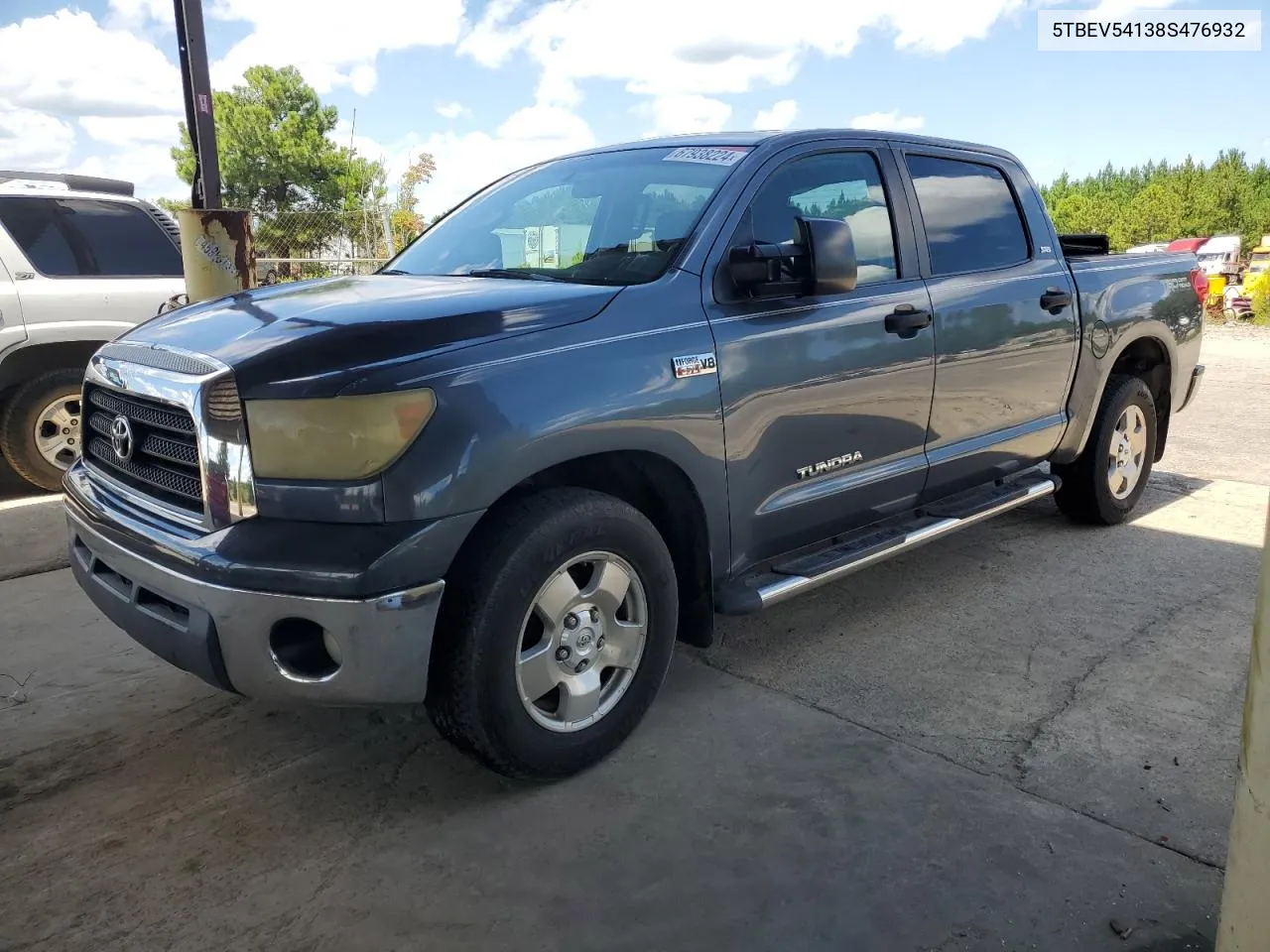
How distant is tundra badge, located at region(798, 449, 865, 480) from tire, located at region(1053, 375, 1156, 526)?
2.01 metres

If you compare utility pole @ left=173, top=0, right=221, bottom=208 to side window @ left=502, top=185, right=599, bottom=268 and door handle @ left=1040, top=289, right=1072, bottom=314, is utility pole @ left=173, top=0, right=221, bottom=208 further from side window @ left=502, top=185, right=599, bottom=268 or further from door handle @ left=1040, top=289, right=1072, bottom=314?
door handle @ left=1040, top=289, right=1072, bottom=314

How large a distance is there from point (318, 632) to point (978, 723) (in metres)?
2.08

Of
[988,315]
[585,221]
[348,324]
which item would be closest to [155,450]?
[348,324]

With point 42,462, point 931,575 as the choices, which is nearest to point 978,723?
point 931,575

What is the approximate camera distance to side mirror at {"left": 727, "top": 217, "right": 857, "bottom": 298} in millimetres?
3117

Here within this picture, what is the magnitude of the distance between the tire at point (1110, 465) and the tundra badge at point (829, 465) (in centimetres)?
201

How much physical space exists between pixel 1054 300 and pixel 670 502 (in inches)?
95.3

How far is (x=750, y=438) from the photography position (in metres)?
3.17

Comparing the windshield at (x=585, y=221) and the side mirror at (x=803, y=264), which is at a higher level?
the windshield at (x=585, y=221)

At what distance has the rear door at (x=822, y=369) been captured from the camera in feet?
10.4

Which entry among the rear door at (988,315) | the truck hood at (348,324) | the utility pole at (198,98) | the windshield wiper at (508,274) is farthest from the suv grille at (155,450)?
the utility pole at (198,98)

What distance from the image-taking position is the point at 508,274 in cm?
341

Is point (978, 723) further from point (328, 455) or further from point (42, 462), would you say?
point (42, 462)

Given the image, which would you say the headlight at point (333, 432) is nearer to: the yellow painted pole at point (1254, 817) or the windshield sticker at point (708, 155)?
the windshield sticker at point (708, 155)
